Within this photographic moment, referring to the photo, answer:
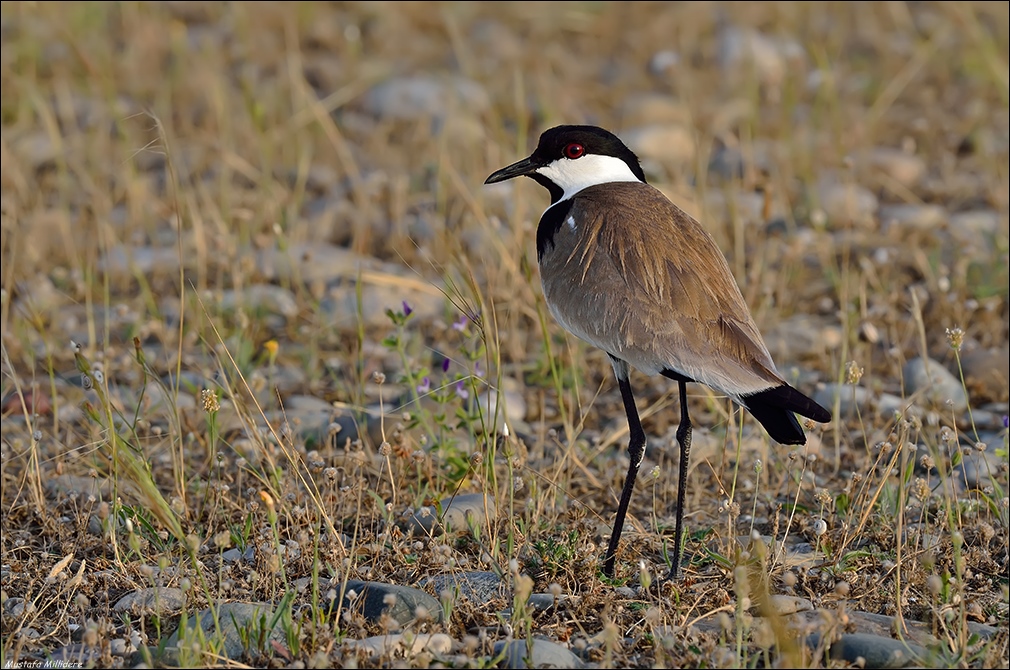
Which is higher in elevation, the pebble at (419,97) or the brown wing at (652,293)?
the pebble at (419,97)

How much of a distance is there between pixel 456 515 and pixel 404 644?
851 millimetres

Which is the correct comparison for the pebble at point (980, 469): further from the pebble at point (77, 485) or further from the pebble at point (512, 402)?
the pebble at point (77, 485)

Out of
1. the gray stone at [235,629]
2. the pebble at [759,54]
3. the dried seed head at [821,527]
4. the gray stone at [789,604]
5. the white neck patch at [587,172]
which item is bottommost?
the gray stone at [235,629]

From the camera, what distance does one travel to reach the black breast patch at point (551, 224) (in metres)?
3.74

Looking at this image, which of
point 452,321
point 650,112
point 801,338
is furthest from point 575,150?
point 650,112

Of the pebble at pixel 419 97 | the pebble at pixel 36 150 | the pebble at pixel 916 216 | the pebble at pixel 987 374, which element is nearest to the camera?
the pebble at pixel 987 374

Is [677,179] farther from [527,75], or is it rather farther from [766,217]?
[527,75]

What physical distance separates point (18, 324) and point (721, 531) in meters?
3.08

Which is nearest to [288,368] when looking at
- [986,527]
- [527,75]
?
[986,527]

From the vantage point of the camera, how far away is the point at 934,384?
4668 mm

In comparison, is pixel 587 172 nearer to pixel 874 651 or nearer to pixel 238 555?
pixel 238 555

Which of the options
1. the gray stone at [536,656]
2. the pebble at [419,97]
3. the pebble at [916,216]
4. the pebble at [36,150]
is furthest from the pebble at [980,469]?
the pebble at [36,150]

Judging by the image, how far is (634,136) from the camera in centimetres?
766

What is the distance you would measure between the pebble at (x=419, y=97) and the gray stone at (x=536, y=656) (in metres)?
5.34
